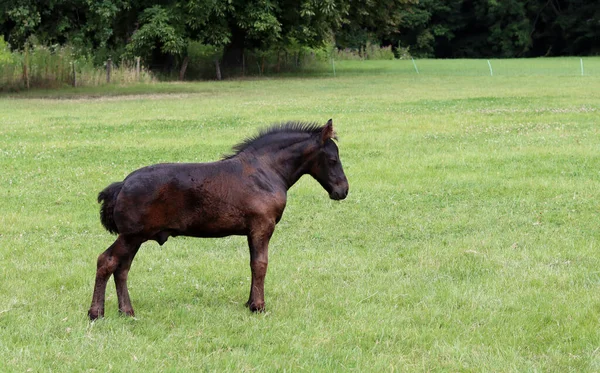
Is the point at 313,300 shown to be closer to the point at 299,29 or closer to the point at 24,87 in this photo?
the point at 24,87

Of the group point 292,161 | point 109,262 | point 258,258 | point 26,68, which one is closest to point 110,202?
point 109,262

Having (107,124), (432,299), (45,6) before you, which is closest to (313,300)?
(432,299)

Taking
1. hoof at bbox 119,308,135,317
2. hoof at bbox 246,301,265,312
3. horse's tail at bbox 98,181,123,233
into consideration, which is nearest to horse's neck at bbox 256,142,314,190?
hoof at bbox 246,301,265,312

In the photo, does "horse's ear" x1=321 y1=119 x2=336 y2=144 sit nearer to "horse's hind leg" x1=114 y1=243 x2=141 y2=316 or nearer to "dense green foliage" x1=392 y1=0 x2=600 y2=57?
"horse's hind leg" x1=114 y1=243 x2=141 y2=316

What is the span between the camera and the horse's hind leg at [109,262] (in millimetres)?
6500

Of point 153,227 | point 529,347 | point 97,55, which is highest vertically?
point 97,55

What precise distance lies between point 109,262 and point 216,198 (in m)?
1.04

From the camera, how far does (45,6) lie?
128ft

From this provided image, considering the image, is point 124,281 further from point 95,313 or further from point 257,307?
point 257,307

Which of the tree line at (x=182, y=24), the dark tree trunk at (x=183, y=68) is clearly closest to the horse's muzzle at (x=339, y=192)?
the tree line at (x=182, y=24)

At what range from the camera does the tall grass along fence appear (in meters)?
36.8

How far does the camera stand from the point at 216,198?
6.65m

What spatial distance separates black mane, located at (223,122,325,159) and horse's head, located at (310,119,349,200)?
5.4 inches

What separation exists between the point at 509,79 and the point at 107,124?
27.8 metres
